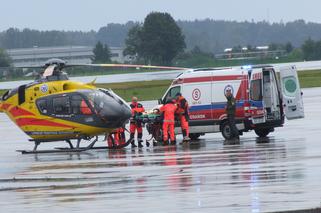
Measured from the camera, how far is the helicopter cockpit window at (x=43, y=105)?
28312 mm

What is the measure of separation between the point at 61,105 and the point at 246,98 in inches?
202

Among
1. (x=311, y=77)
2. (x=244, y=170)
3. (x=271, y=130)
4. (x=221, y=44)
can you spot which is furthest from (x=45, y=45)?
(x=244, y=170)

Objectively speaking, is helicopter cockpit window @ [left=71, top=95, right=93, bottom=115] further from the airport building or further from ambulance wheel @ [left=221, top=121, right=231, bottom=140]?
the airport building

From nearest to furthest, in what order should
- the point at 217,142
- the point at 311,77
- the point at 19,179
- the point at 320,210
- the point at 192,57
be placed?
the point at 320,210 → the point at 19,179 → the point at 217,142 → the point at 311,77 → the point at 192,57

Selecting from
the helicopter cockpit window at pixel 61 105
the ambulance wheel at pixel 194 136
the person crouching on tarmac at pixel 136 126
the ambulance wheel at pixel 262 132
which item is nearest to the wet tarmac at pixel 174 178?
the ambulance wheel at pixel 262 132

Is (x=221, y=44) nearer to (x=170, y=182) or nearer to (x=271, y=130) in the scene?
(x=271, y=130)

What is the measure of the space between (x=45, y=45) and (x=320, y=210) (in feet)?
487

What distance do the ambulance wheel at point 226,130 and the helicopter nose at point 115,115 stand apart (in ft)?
9.60

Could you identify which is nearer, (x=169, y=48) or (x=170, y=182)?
(x=170, y=182)

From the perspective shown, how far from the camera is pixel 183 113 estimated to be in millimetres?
28344

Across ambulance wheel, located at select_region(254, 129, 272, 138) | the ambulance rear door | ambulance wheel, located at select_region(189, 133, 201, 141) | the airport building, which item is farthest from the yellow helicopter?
the airport building

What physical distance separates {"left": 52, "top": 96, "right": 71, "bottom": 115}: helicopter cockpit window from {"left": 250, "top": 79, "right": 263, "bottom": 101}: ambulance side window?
5.10 meters

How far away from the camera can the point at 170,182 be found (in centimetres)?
1773

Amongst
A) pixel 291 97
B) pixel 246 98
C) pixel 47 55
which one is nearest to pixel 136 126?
pixel 246 98
